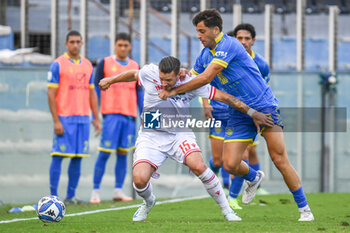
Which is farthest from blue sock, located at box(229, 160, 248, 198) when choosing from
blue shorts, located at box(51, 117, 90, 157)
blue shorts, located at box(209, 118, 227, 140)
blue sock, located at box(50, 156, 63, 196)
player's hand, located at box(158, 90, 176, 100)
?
player's hand, located at box(158, 90, 176, 100)

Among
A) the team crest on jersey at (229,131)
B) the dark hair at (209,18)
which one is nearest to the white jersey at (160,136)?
the team crest on jersey at (229,131)

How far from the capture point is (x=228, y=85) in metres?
7.54

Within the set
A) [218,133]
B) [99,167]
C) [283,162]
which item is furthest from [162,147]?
[99,167]

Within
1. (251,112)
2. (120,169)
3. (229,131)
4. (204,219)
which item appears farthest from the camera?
(120,169)

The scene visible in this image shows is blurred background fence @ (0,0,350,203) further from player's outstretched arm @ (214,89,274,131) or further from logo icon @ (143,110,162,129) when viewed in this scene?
player's outstretched arm @ (214,89,274,131)

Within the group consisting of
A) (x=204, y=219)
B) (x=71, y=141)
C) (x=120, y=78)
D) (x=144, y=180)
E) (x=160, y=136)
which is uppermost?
(x=120, y=78)

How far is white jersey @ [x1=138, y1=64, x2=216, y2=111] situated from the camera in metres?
7.20

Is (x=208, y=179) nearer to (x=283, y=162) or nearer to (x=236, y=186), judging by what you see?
(x=283, y=162)

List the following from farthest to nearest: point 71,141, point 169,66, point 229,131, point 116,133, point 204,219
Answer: point 116,133 → point 71,141 → point 204,219 → point 229,131 → point 169,66

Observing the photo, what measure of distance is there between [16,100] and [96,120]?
4.80 ft

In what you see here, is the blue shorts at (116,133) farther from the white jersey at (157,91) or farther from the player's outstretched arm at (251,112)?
the player's outstretched arm at (251,112)

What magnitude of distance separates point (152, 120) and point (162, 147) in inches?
12.3

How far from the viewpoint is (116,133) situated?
36.3 ft

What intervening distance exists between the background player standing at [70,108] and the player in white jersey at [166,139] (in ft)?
9.53
